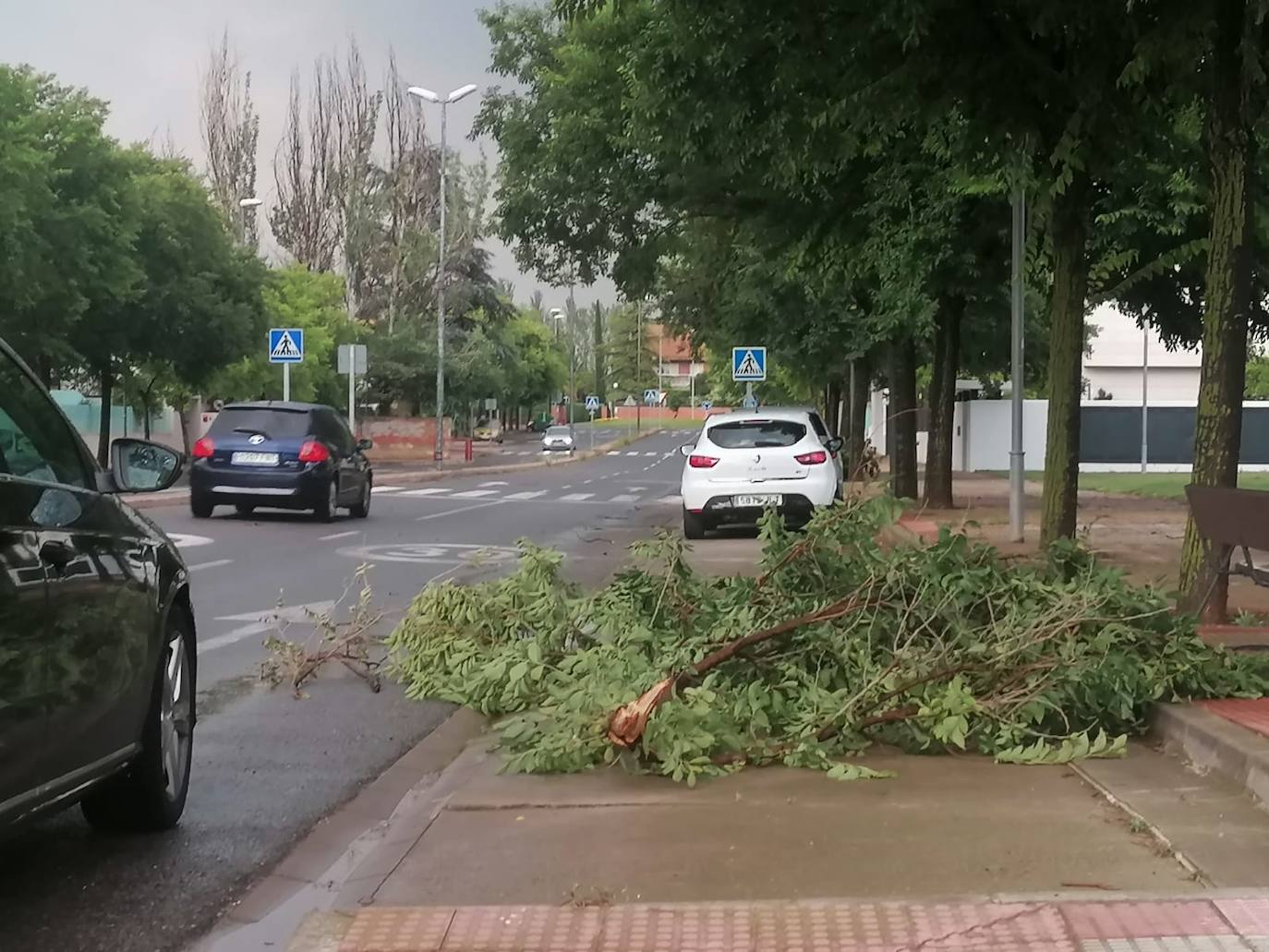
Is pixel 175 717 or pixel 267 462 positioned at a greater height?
pixel 267 462

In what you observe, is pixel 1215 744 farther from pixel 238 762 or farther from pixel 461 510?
pixel 461 510

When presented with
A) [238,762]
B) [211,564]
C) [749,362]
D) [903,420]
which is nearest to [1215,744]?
[238,762]

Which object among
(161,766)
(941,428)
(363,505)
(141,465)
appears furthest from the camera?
(363,505)

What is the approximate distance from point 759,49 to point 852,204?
4.49 metres

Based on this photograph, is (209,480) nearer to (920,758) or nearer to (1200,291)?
(1200,291)

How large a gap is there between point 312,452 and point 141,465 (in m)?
14.9

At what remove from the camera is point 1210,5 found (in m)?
8.12

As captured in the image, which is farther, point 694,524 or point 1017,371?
point 694,524

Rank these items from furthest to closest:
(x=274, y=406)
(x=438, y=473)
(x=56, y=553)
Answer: (x=438, y=473), (x=274, y=406), (x=56, y=553)

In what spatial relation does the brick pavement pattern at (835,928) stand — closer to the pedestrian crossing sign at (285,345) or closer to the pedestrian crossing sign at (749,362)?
the pedestrian crossing sign at (285,345)

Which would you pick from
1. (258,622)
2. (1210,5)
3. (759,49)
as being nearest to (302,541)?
(258,622)

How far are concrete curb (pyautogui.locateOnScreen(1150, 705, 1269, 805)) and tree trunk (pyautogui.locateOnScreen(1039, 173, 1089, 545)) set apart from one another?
16.0ft

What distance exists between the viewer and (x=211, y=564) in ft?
46.9

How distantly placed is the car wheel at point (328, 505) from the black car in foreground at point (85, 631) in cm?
1475
